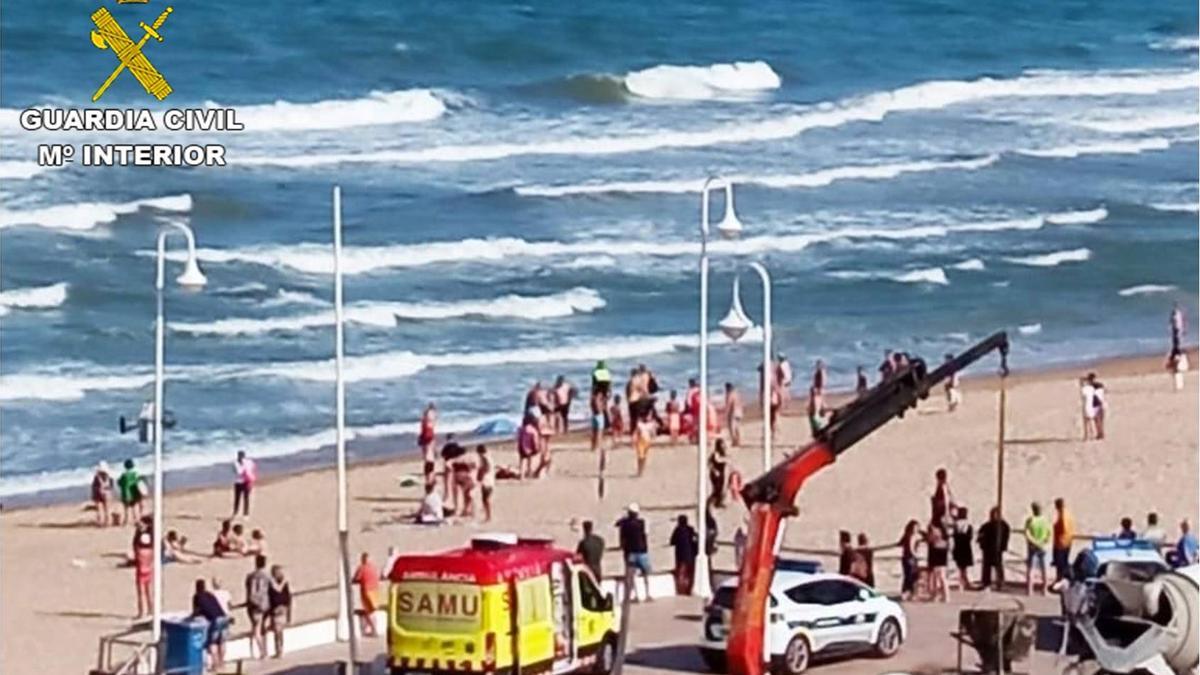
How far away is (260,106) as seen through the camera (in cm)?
7775

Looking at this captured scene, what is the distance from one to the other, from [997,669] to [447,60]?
59.9 m

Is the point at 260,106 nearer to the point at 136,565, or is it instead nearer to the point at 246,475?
the point at 246,475

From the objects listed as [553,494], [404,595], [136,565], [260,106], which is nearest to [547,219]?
[260,106]

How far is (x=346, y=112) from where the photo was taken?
255 ft

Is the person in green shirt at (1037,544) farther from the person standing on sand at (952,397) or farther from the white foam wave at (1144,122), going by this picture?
the white foam wave at (1144,122)

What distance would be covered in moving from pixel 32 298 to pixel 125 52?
19986 millimetres

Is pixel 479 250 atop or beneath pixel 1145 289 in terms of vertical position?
atop

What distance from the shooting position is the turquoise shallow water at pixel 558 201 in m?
51.3

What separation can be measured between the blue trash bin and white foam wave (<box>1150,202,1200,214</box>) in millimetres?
42495

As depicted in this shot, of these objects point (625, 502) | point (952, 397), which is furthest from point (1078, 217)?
point (625, 502)

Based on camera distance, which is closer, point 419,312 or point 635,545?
point 635,545

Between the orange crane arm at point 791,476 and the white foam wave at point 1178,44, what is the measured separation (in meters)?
66.0

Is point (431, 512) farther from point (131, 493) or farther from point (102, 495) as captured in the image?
point (102, 495)

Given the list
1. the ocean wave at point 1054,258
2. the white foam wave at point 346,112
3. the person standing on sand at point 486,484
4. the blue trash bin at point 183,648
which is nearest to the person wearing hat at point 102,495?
the person standing on sand at point 486,484
